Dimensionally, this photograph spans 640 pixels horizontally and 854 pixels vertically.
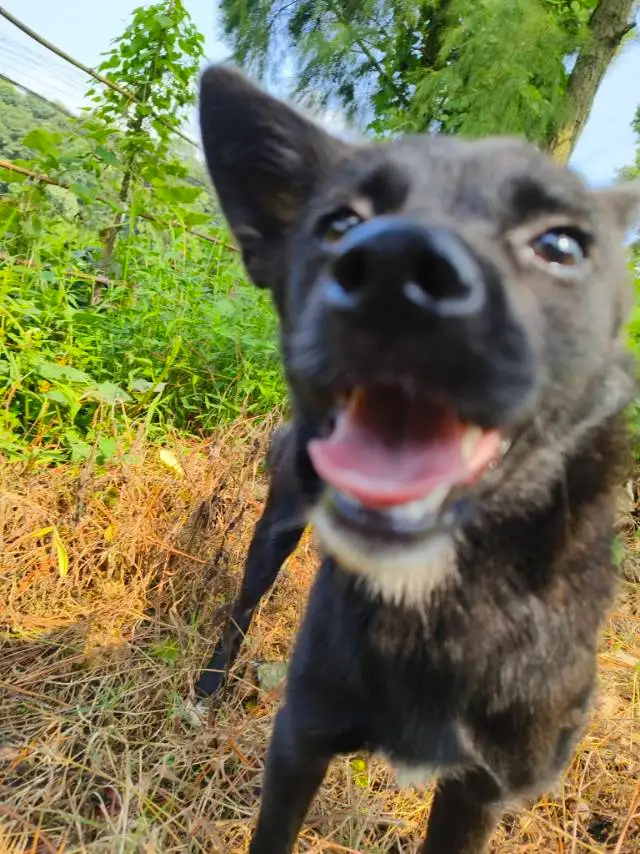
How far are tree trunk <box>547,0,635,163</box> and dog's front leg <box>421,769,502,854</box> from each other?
183 inches

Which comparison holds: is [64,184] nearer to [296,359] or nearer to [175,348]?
[175,348]

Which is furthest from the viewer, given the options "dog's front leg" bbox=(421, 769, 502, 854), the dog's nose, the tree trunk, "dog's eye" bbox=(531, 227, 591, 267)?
the tree trunk

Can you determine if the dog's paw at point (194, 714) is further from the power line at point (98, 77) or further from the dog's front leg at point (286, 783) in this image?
the power line at point (98, 77)

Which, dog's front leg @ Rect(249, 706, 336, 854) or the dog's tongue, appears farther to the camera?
dog's front leg @ Rect(249, 706, 336, 854)

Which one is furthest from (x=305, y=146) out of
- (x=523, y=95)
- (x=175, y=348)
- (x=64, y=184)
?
(x=523, y=95)

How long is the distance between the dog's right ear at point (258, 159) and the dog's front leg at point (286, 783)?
1105mm

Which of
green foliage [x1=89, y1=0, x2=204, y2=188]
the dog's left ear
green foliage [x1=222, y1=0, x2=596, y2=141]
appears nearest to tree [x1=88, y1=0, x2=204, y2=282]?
green foliage [x1=89, y1=0, x2=204, y2=188]

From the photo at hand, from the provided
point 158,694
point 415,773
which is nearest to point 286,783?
point 415,773

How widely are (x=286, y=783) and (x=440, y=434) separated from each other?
99cm

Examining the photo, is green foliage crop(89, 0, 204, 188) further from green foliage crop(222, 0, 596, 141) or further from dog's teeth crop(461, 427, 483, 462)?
dog's teeth crop(461, 427, 483, 462)

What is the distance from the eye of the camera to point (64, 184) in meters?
3.66

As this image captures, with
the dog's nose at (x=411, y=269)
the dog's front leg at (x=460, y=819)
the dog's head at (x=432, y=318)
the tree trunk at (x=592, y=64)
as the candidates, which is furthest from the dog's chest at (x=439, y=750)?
the tree trunk at (x=592, y=64)

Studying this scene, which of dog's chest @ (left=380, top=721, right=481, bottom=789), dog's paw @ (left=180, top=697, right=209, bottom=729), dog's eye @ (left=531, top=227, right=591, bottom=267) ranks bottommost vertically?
dog's paw @ (left=180, top=697, right=209, bottom=729)

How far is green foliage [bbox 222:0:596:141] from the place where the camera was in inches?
181
